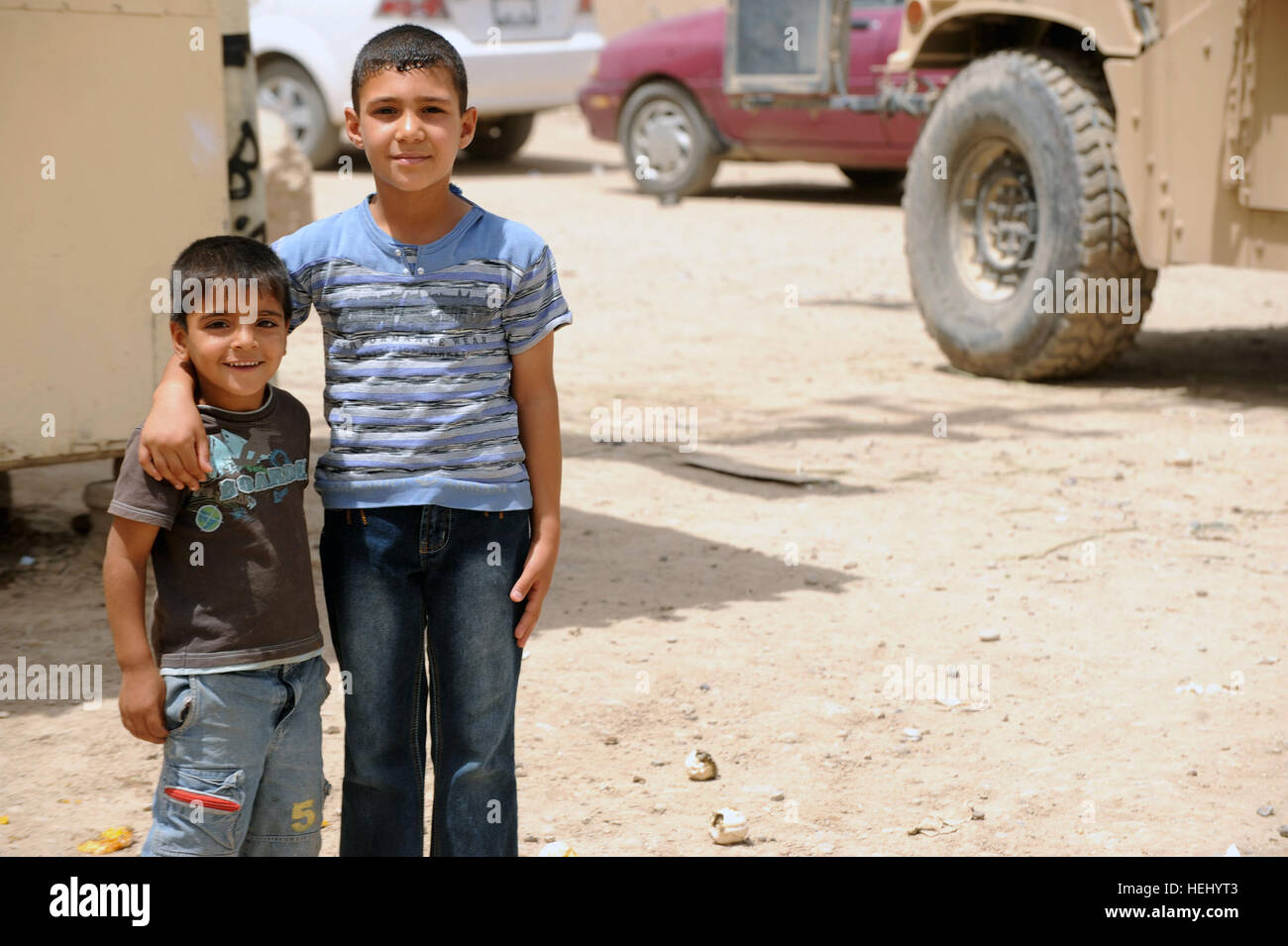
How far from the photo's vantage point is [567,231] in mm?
11805

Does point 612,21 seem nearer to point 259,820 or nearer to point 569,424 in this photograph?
point 569,424

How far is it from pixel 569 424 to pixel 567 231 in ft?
17.6

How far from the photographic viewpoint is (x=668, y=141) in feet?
44.5

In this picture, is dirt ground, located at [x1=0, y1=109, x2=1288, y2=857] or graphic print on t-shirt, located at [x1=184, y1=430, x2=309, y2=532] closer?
graphic print on t-shirt, located at [x1=184, y1=430, x2=309, y2=532]

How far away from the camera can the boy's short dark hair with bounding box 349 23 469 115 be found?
2426 mm

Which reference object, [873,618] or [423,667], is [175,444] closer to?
[423,667]

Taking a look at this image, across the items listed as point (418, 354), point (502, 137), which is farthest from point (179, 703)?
point (502, 137)

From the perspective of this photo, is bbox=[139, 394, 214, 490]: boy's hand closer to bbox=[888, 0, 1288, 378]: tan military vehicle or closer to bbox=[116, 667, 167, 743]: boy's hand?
bbox=[116, 667, 167, 743]: boy's hand

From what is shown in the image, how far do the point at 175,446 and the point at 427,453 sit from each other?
1.23 feet

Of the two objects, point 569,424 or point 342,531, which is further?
point 569,424

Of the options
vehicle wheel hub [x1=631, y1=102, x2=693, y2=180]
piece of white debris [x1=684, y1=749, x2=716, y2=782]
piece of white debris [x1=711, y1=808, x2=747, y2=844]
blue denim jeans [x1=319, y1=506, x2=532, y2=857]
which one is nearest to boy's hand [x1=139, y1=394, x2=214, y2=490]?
blue denim jeans [x1=319, y1=506, x2=532, y2=857]

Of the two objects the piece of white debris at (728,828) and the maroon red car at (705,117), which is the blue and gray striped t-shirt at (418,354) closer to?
the piece of white debris at (728,828)

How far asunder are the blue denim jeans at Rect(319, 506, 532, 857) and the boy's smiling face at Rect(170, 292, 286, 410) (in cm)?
25
